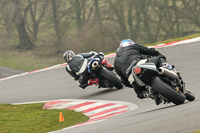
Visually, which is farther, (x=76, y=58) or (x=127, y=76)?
(x=76, y=58)

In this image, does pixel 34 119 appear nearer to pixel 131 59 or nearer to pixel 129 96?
pixel 129 96

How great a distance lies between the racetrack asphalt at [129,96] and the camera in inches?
220

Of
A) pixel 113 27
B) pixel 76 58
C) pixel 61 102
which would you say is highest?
pixel 76 58

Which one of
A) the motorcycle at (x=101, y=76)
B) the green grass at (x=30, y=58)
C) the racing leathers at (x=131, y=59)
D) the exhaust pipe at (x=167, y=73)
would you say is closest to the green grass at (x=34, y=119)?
the motorcycle at (x=101, y=76)

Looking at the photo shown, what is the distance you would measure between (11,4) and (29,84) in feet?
62.3

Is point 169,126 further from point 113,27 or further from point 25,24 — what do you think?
point 25,24

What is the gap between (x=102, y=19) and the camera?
36.2m

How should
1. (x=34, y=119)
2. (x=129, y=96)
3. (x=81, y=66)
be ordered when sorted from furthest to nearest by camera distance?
(x=81, y=66) < (x=129, y=96) < (x=34, y=119)

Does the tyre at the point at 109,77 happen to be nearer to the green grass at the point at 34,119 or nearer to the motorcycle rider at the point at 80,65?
the motorcycle rider at the point at 80,65

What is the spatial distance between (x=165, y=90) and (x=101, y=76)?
5.12 meters

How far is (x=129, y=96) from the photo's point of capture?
10.7 meters

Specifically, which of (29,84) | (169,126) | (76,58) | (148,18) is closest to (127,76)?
(169,126)

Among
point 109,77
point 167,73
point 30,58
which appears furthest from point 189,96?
point 30,58

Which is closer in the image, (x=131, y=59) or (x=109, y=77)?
(x=131, y=59)
